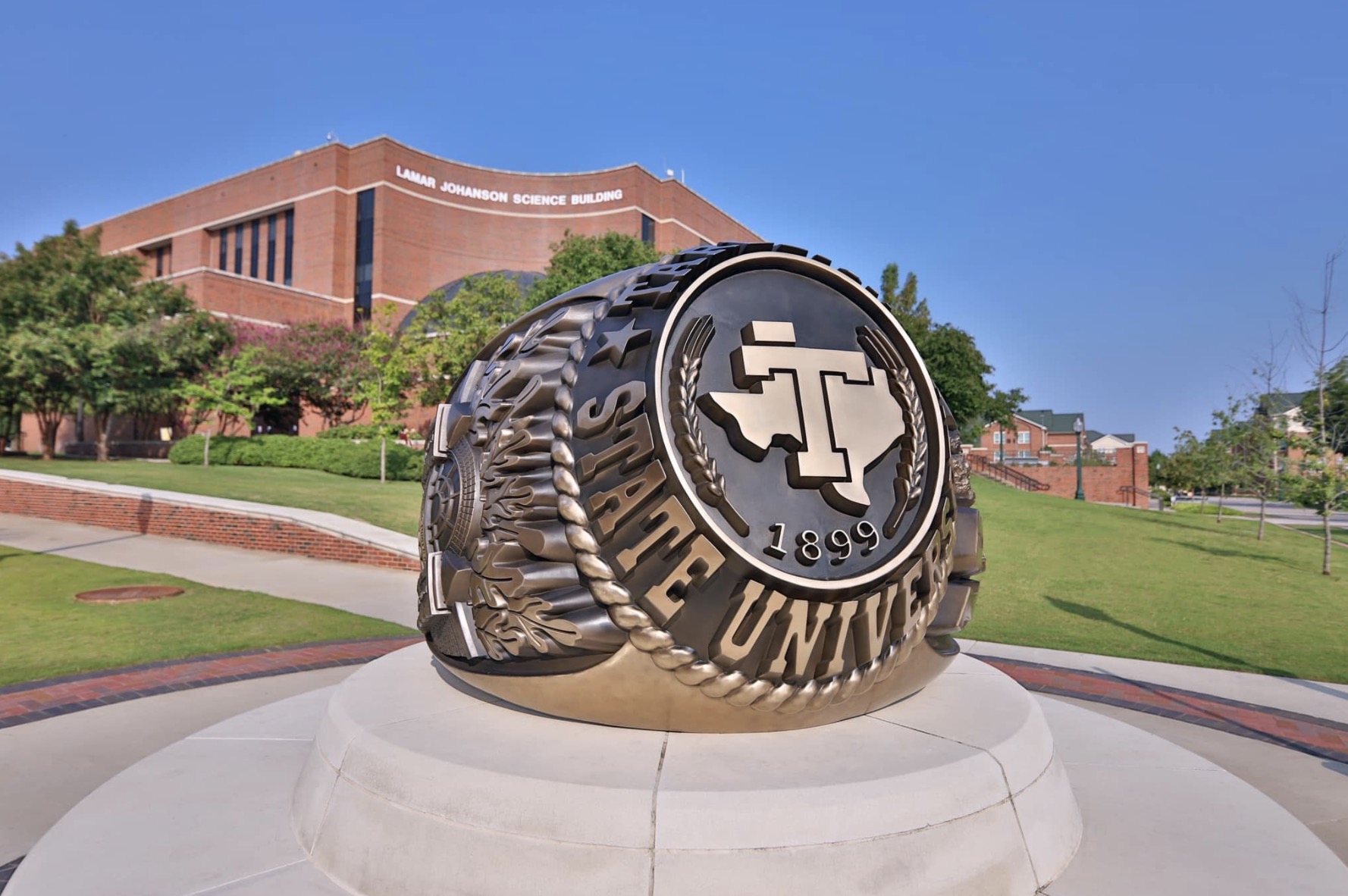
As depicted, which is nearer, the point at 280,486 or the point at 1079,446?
the point at 280,486

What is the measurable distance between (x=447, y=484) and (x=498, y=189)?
60.5 meters

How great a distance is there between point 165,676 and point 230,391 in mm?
35832

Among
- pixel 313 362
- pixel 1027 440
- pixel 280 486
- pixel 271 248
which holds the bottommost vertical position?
pixel 280 486

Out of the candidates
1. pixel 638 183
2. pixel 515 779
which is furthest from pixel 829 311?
pixel 638 183

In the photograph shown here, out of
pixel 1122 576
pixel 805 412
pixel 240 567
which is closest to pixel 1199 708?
pixel 805 412

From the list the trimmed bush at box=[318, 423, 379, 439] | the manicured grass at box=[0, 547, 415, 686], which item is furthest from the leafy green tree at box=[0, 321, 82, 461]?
the manicured grass at box=[0, 547, 415, 686]

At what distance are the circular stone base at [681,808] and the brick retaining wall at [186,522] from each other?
11.6 meters

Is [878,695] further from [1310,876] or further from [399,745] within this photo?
[399,745]

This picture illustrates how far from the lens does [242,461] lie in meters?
34.4

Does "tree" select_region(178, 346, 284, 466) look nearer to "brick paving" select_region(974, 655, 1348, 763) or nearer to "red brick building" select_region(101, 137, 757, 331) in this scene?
"red brick building" select_region(101, 137, 757, 331)

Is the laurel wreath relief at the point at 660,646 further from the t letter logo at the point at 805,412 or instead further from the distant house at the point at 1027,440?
the distant house at the point at 1027,440

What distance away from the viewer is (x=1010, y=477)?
5238 cm

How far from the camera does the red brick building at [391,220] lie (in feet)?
183

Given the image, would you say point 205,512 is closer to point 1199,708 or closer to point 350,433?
point 1199,708
